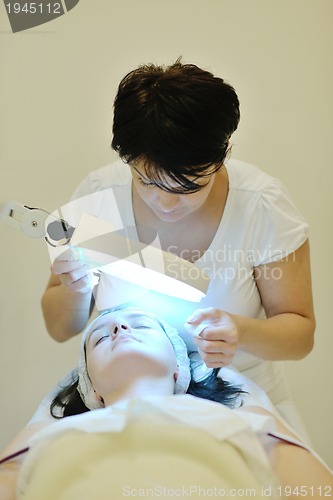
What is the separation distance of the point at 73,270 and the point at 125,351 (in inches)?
8.8

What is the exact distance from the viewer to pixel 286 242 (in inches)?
52.6

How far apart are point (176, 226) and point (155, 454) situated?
1.86ft

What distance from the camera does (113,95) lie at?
6.99 ft

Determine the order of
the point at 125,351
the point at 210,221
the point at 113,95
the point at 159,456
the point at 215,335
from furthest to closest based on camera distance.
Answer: the point at 113,95
the point at 210,221
the point at 125,351
the point at 215,335
the point at 159,456

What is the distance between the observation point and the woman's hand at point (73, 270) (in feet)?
3.65

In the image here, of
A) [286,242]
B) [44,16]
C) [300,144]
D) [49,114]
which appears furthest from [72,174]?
[286,242]

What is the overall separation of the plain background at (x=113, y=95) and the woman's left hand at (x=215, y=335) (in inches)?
39.2

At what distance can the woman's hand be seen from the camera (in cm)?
111

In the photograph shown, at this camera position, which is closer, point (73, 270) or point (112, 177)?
point (73, 270)

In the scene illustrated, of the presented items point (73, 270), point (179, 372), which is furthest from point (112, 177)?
point (179, 372)

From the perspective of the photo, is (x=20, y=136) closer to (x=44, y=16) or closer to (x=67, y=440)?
(x=44, y=16)

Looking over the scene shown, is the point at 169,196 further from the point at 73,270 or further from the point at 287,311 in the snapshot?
the point at 287,311

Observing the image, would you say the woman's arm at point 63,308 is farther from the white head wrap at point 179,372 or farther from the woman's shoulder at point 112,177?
the woman's shoulder at point 112,177

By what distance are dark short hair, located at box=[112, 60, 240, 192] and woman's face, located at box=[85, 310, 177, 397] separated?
0.38 metres
